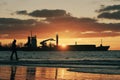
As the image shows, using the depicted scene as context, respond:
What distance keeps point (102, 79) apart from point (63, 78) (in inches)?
80.5

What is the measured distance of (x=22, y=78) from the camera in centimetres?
1897

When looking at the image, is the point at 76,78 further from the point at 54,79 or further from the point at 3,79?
the point at 3,79

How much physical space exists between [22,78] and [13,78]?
1.52 ft

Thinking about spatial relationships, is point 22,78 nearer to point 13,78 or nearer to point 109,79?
point 13,78

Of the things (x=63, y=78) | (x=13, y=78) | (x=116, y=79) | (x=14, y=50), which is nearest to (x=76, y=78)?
(x=63, y=78)

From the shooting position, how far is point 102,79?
18562 millimetres

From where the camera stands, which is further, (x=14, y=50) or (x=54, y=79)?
(x=14, y=50)

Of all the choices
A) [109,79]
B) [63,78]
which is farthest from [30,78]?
[109,79]

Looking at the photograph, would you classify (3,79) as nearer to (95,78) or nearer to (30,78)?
(30,78)

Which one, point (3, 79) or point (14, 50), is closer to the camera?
point (3, 79)

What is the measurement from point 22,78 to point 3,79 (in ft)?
3.50

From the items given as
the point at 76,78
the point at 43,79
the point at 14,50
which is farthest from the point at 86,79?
the point at 14,50

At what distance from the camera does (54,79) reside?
1862 cm

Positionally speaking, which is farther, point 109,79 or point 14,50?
point 14,50
